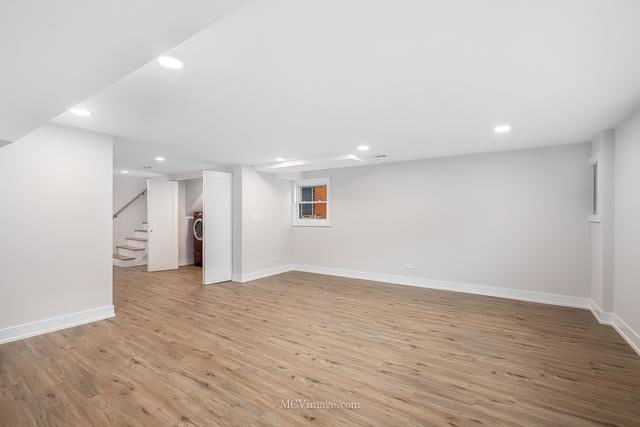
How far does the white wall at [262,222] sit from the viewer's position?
5.86 m

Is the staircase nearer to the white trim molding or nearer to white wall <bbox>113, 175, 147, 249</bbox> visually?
white wall <bbox>113, 175, 147, 249</bbox>

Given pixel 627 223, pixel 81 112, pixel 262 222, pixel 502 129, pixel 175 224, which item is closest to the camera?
pixel 81 112

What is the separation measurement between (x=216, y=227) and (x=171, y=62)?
412 cm

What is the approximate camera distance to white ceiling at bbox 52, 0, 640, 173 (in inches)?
57.6

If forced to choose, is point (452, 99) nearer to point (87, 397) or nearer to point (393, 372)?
point (393, 372)

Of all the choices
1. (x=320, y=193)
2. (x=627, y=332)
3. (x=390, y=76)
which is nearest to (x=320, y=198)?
(x=320, y=193)

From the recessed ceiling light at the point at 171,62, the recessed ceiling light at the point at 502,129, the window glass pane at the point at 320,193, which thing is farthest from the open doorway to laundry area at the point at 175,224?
the recessed ceiling light at the point at 502,129

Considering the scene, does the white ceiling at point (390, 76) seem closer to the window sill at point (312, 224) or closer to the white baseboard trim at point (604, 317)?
the white baseboard trim at point (604, 317)

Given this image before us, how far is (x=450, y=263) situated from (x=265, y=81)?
14.5ft

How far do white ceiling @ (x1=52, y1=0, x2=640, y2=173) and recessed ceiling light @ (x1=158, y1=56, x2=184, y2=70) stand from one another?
0.05 m

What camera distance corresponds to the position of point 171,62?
74.0 inches

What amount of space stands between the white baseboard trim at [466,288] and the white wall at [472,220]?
8cm

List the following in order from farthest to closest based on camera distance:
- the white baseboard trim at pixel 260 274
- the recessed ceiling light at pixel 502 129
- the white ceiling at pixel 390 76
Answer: the white baseboard trim at pixel 260 274
the recessed ceiling light at pixel 502 129
the white ceiling at pixel 390 76

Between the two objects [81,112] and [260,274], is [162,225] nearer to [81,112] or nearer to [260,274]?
[260,274]
